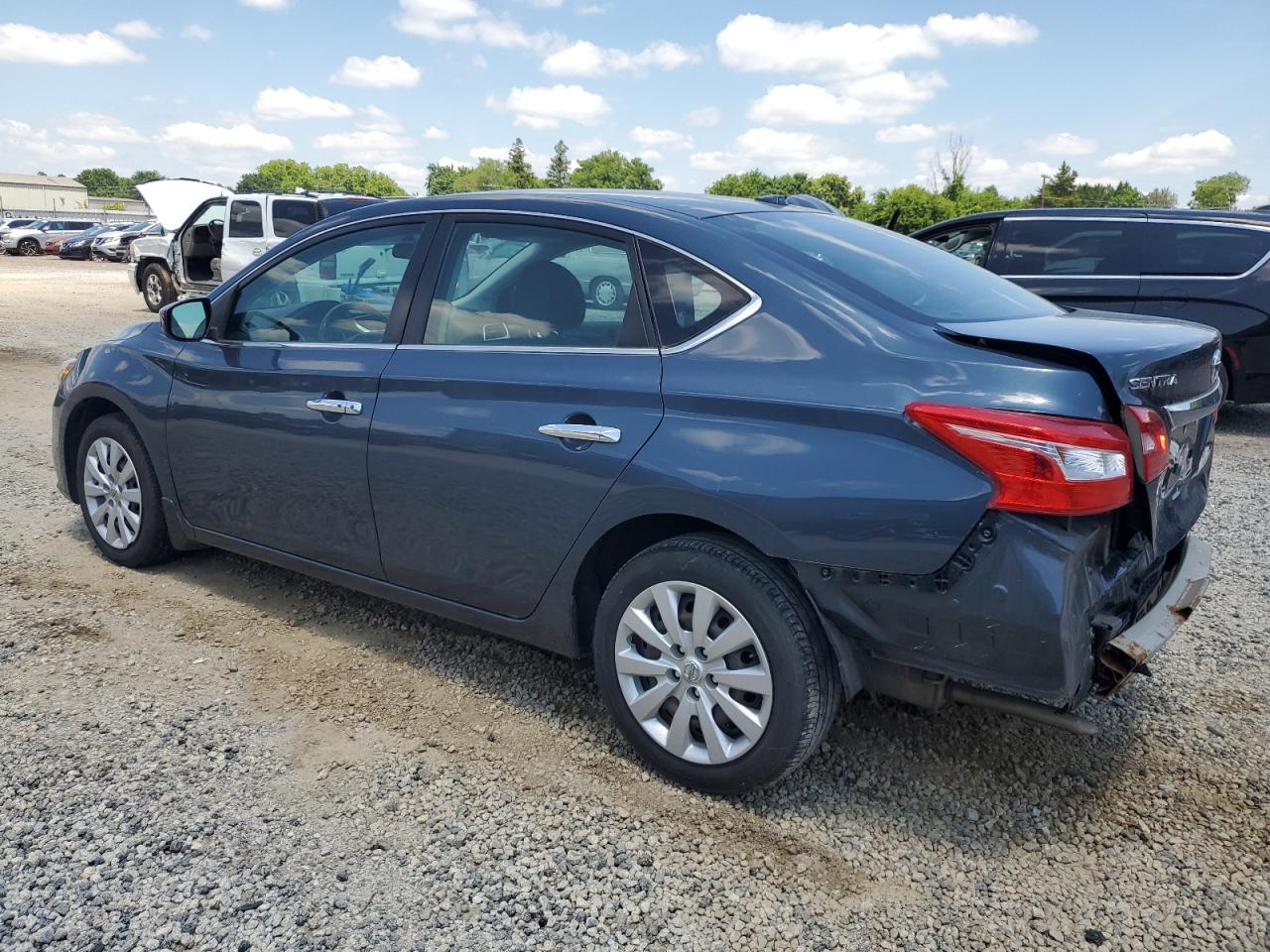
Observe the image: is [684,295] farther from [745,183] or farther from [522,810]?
[745,183]

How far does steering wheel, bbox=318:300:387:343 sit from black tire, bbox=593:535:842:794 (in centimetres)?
141

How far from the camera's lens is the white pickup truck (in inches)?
558

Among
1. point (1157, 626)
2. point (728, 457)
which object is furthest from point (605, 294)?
point (1157, 626)

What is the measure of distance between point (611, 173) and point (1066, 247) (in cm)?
7994

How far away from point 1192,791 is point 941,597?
1.25 meters

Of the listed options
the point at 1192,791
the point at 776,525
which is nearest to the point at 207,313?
Answer: the point at 776,525

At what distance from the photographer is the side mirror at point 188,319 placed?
13.8 feet

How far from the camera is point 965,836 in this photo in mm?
2779

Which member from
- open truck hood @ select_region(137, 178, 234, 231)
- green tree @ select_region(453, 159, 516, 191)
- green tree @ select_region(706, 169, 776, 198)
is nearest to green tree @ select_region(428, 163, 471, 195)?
green tree @ select_region(453, 159, 516, 191)

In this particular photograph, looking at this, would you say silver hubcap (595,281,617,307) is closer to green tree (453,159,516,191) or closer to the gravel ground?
the gravel ground

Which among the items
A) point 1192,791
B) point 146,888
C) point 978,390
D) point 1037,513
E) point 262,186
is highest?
point 262,186

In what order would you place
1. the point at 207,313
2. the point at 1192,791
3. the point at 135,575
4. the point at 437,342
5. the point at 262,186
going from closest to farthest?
1. the point at 1192,791
2. the point at 437,342
3. the point at 207,313
4. the point at 135,575
5. the point at 262,186

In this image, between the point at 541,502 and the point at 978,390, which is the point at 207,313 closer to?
the point at 541,502

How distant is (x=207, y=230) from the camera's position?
15.9 meters
